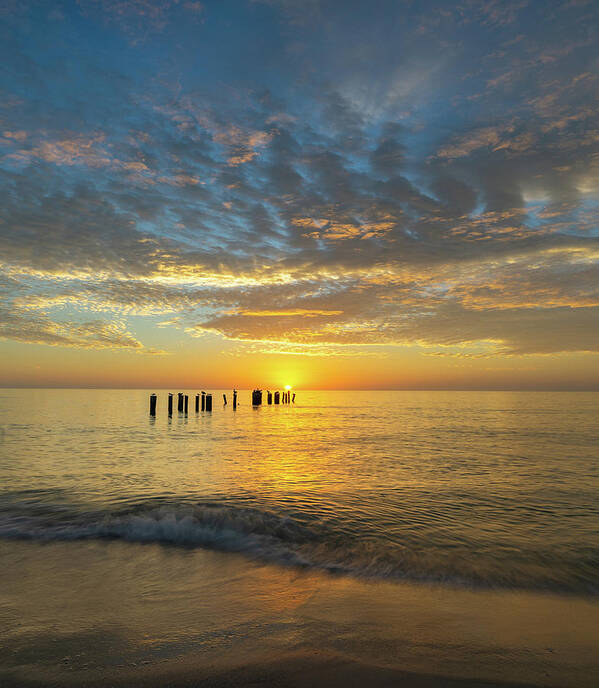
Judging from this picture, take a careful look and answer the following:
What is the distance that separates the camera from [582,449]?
2667 centimetres

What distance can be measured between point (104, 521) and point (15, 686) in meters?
7.29

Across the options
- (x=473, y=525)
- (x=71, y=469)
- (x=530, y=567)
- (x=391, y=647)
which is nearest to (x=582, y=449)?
(x=473, y=525)

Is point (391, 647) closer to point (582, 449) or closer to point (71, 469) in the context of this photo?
point (71, 469)

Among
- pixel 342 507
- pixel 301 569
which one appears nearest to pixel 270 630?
pixel 301 569

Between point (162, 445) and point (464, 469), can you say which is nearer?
point (464, 469)

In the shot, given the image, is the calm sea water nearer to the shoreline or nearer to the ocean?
the ocean

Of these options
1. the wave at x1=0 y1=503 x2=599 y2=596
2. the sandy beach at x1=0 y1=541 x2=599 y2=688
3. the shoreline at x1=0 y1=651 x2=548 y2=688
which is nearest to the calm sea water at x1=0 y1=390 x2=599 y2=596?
the wave at x1=0 y1=503 x2=599 y2=596

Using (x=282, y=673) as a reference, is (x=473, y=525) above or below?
below

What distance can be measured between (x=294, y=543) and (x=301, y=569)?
1639mm

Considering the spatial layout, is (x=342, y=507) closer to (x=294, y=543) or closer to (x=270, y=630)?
(x=294, y=543)

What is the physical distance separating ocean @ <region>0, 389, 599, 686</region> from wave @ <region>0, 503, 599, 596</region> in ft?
0.18

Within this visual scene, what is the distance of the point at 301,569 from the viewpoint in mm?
7824

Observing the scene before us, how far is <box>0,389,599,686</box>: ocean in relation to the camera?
4.76 m

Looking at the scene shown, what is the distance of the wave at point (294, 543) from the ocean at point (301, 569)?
0.05 metres
